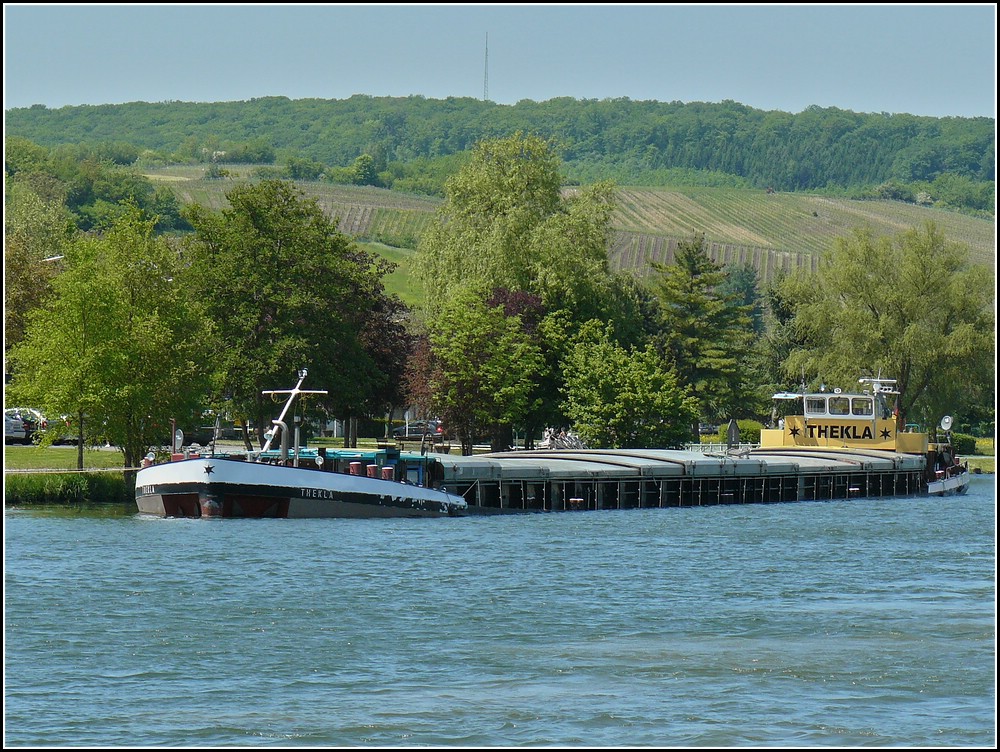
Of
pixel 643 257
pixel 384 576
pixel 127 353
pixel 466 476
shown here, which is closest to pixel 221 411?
pixel 127 353

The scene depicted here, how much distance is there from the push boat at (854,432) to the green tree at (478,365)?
12.6m

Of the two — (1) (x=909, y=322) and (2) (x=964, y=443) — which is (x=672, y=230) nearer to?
(2) (x=964, y=443)

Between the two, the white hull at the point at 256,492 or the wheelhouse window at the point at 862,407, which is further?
the wheelhouse window at the point at 862,407

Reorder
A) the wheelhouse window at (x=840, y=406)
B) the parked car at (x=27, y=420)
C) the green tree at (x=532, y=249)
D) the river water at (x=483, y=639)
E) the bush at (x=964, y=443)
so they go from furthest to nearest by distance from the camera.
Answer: the bush at (x=964, y=443) → the green tree at (x=532, y=249) → the wheelhouse window at (x=840, y=406) → the parked car at (x=27, y=420) → the river water at (x=483, y=639)

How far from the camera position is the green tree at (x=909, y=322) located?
87312mm

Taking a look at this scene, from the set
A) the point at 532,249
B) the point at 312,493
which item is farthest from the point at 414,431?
the point at 312,493

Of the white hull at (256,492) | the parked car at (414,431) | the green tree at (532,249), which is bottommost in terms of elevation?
the parked car at (414,431)

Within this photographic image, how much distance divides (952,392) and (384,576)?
194 feet

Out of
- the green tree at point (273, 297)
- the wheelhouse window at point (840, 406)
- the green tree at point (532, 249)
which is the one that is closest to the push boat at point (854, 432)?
the wheelhouse window at point (840, 406)

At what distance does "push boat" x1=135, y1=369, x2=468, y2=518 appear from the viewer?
163ft

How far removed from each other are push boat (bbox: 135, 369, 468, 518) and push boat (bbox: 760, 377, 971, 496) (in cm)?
3119

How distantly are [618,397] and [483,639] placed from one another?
53445 mm

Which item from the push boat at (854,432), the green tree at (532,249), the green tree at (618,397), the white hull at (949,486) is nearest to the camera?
the white hull at (949,486)

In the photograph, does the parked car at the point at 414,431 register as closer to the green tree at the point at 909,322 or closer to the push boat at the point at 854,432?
the green tree at the point at 909,322
